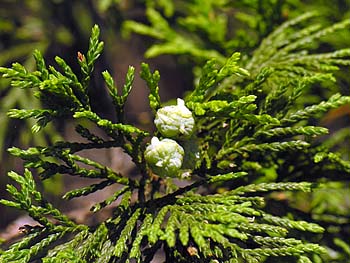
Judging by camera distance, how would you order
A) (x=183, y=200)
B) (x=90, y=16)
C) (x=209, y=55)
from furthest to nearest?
(x=90, y=16) < (x=209, y=55) < (x=183, y=200)

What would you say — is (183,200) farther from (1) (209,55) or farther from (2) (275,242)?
(1) (209,55)

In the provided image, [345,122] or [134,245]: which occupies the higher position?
[345,122]

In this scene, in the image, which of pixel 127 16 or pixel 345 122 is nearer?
pixel 345 122

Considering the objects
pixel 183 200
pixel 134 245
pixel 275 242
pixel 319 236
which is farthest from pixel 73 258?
pixel 319 236

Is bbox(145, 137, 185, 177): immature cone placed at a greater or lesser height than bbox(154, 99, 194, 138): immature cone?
lesser
